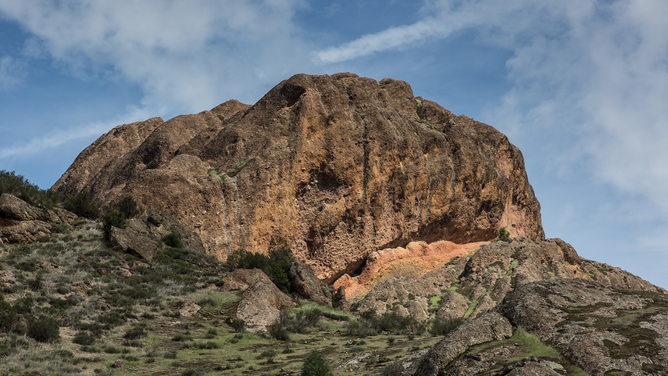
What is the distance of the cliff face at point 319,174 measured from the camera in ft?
130

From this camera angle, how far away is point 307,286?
3048 cm

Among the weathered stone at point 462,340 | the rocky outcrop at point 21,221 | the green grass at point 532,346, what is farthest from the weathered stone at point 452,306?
the green grass at point 532,346

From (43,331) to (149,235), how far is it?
14.3m

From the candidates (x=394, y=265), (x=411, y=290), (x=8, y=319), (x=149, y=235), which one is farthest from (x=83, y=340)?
(x=394, y=265)

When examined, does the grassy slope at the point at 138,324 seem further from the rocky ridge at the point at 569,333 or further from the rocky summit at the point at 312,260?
the rocky ridge at the point at 569,333

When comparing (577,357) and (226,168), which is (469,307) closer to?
(226,168)

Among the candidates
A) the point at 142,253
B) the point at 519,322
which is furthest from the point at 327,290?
the point at 519,322

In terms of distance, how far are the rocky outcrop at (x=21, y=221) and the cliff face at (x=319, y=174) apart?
790 centimetres

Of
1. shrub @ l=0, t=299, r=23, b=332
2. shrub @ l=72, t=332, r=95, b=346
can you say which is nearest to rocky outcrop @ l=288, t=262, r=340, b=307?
shrub @ l=72, t=332, r=95, b=346

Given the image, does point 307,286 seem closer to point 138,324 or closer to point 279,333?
point 279,333

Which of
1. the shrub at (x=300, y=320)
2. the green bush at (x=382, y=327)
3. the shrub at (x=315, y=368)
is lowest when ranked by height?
the shrub at (x=315, y=368)

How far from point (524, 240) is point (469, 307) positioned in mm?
16083

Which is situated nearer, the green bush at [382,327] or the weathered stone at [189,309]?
the green bush at [382,327]

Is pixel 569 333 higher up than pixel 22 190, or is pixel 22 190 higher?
pixel 22 190
